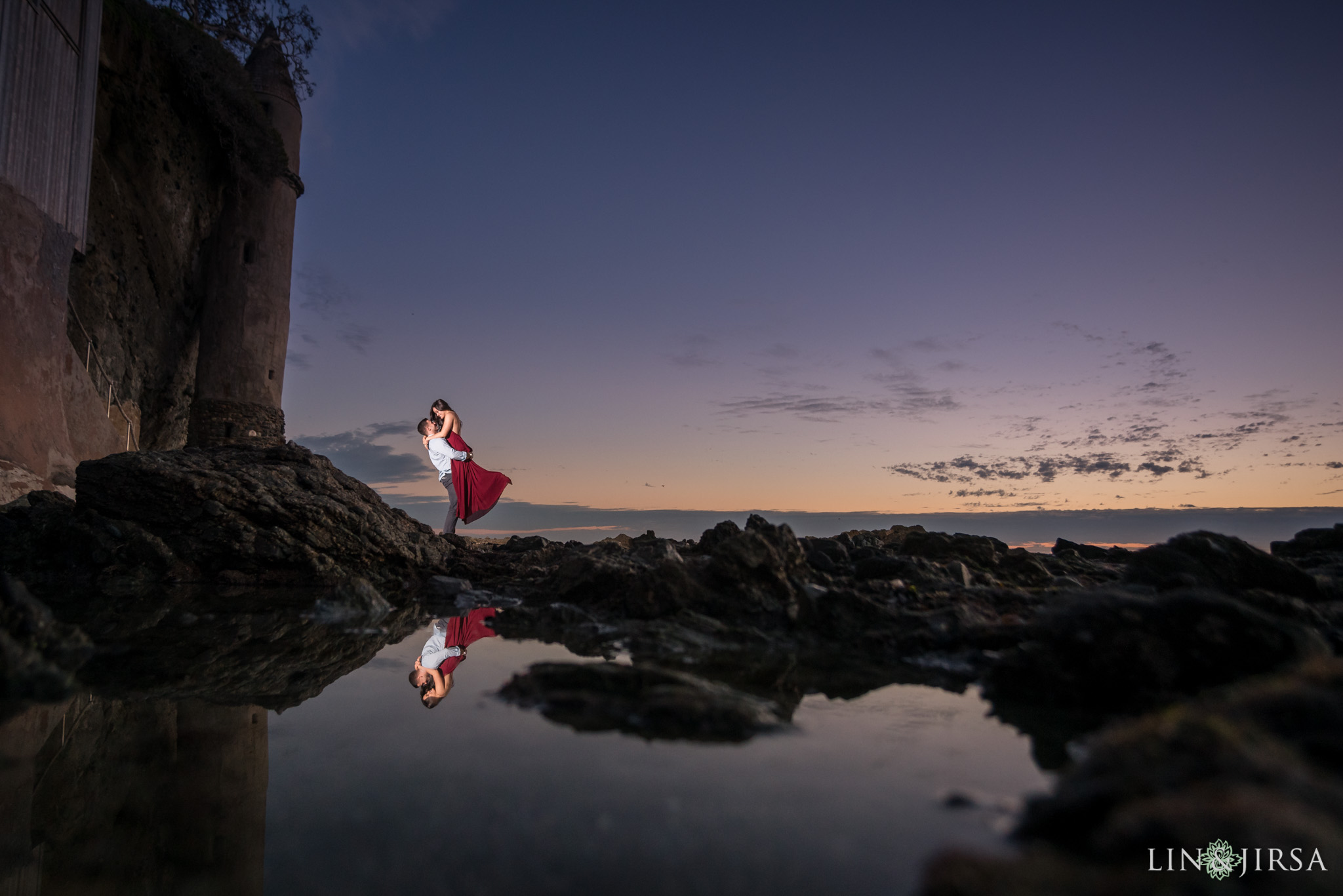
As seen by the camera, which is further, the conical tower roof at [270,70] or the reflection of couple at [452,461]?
the conical tower roof at [270,70]

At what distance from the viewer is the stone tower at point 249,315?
19.0 metres

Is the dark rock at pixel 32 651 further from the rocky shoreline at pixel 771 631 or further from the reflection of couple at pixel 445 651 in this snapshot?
the reflection of couple at pixel 445 651

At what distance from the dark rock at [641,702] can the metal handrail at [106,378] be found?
623 inches

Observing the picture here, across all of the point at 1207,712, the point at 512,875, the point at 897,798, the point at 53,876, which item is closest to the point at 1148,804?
the point at 1207,712

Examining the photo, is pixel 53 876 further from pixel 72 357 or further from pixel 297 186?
pixel 297 186

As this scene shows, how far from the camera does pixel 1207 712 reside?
5.83 ft

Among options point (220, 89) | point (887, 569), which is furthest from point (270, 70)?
point (887, 569)

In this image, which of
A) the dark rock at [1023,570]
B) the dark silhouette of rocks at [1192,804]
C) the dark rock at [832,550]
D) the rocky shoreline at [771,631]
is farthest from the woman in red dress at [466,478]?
the dark silhouette of rocks at [1192,804]

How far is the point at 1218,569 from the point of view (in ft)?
17.4

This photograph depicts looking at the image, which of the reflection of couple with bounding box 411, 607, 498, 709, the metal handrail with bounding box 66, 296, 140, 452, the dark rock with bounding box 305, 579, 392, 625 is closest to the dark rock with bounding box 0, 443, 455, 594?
the dark rock with bounding box 305, 579, 392, 625

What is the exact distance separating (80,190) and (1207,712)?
1756 cm

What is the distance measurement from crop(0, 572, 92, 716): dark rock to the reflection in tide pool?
1.08 meters

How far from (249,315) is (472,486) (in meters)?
12.2

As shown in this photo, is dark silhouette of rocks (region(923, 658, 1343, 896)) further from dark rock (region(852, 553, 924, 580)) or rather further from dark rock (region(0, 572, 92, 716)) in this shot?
dark rock (region(852, 553, 924, 580))
